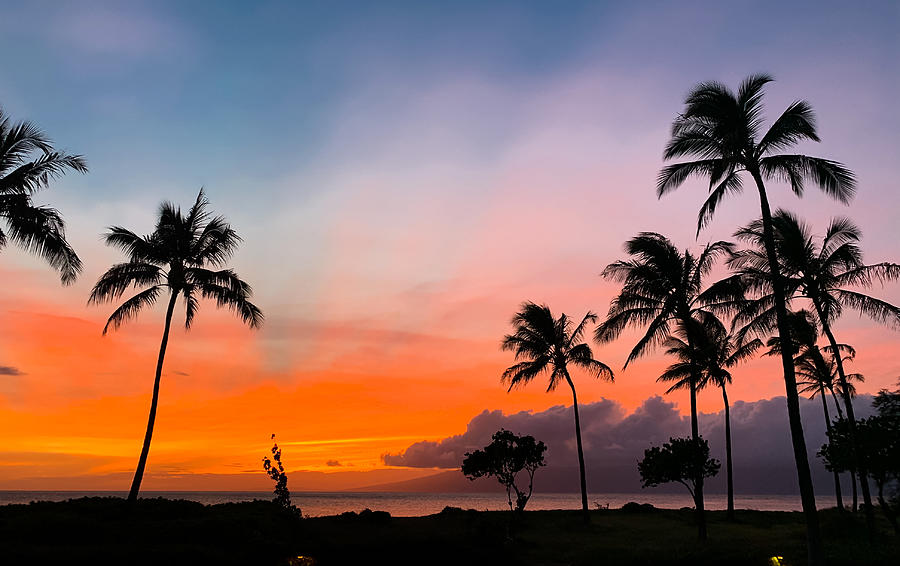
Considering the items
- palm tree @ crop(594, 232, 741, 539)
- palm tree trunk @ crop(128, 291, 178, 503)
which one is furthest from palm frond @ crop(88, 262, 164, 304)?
palm tree @ crop(594, 232, 741, 539)

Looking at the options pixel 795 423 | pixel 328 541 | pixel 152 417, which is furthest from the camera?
pixel 152 417

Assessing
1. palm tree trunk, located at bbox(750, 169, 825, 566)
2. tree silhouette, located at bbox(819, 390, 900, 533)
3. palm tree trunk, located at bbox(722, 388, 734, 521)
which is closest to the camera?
palm tree trunk, located at bbox(750, 169, 825, 566)

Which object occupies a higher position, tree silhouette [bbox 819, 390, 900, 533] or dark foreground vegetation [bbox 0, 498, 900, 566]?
tree silhouette [bbox 819, 390, 900, 533]

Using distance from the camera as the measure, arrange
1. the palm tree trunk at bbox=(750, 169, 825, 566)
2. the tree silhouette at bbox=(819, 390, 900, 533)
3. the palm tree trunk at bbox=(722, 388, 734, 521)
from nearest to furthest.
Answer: the palm tree trunk at bbox=(750, 169, 825, 566), the tree silhouette at bbox=(819, 390, 900, 533), the palm tree trunk at bbox=(722, 388, 734, 521)

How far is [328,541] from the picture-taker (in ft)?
77.6

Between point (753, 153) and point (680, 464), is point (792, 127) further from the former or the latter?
point (680, 464)

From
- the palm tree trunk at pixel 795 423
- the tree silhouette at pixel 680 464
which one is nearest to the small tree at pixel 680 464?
the tree silhouette at pixel 680 464

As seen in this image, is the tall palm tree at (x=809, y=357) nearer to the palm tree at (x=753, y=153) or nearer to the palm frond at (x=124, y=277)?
the palm tree at (x=753, y=153)

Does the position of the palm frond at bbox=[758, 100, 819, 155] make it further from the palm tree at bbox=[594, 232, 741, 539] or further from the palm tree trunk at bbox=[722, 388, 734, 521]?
the palm tree trunk at bbox=[722, 388, 734, 521]

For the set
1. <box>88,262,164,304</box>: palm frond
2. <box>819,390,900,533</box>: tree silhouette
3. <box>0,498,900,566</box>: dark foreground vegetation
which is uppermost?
<box>88,262,164,304</box>: palm frond

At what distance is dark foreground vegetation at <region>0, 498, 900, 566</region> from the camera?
62.4 feet

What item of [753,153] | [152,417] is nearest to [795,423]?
[753,153]

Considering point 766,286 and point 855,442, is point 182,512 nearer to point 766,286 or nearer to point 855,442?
point 766,286

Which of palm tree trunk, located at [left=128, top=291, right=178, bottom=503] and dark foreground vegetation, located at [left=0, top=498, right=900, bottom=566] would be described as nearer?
dark foreground vegetation, located at [left=0, top=498, right=900, bottom=566]
